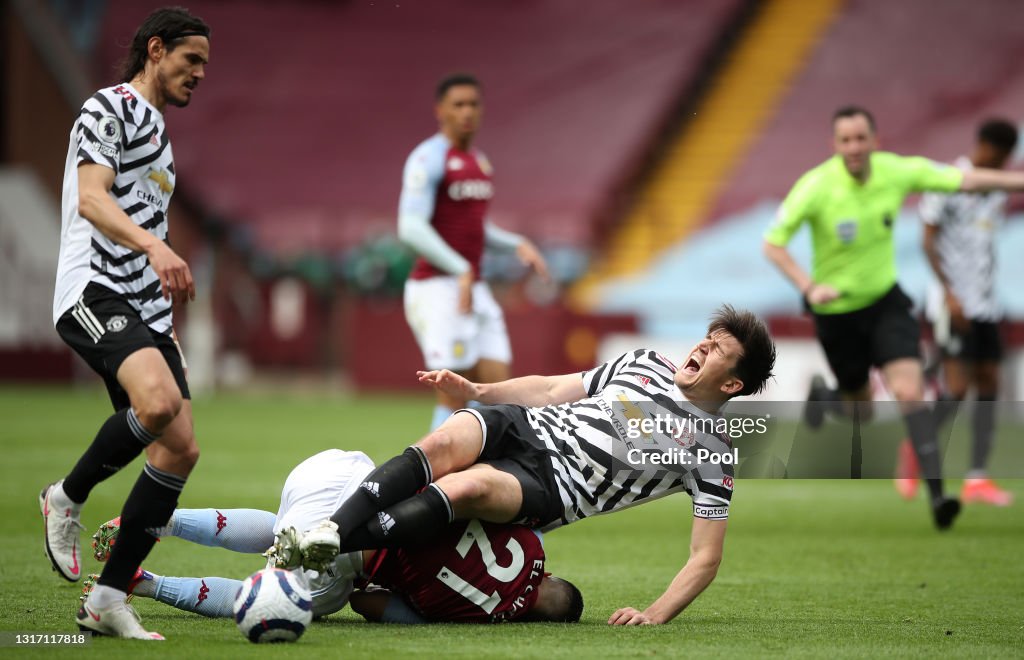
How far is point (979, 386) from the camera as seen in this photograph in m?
9.72

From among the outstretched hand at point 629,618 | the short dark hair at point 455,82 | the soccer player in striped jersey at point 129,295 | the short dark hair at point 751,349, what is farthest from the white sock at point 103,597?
the short dark hair at point 455,82

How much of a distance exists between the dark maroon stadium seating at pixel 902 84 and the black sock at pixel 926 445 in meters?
15.1

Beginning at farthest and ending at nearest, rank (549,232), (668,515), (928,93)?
1. (928,93)
2. (549,232)
3. (668,515)

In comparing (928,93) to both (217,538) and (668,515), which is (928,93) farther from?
(217,538)

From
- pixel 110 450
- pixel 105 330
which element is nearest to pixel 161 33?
pixel 105 330

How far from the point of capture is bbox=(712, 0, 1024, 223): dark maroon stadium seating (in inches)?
914

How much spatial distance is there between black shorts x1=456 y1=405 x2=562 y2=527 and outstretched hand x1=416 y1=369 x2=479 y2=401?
0.22 ft

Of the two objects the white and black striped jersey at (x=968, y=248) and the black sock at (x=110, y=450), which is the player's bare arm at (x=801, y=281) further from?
the black sock at (x=110, y=450)

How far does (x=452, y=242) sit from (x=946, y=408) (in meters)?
3.46

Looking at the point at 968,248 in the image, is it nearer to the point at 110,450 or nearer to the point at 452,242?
the point at 452,242

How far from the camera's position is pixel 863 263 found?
8.16 meters

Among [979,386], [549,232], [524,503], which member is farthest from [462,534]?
[549,232]

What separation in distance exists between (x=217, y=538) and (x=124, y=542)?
1.84ft

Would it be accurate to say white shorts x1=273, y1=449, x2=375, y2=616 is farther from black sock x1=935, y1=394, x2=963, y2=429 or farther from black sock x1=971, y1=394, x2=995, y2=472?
black sock x1=971, y1=394, x2=995, y2=472
